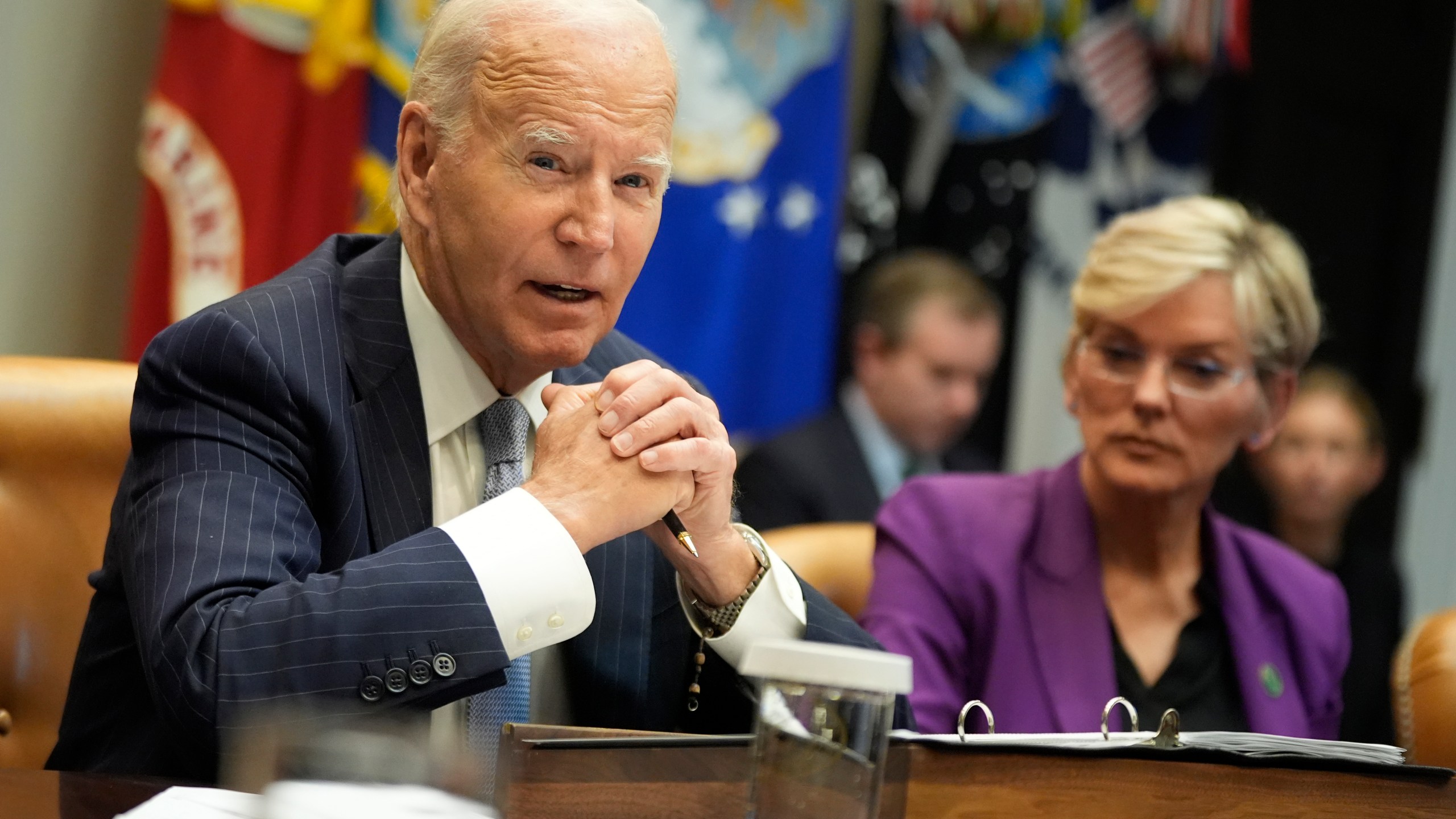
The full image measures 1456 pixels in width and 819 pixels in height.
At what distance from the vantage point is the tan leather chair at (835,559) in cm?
198

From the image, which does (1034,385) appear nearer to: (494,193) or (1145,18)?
Result: (1145,18)

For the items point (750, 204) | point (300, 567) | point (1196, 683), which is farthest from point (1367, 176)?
point (300, 567)

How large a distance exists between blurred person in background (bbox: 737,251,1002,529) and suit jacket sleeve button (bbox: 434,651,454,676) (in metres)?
2.40

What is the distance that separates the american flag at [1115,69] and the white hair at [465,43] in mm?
2551

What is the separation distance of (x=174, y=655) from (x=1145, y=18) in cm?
326

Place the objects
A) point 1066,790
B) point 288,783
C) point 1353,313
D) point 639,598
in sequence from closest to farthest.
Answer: point 288,783, point 1066,790, point 639,598, point 1353,313

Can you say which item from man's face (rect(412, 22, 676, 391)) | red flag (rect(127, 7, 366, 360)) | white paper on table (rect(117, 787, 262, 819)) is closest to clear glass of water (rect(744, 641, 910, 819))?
white paper on table (rect(117, 787, 262, 819))

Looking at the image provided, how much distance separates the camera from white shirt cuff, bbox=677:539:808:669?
55.9 inches

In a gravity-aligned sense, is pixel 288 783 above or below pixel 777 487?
below

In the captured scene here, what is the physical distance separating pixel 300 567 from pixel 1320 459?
3571 mm

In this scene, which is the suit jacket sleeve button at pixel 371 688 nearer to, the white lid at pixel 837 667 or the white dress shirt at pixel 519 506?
the white dress shirt at pixel 519 506

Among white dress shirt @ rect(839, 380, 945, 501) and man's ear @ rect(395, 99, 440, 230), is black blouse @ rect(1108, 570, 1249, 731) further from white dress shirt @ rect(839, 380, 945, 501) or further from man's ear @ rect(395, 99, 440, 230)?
white dress shirt @ rect(839, 380, 945, 501)

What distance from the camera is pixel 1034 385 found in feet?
12.9

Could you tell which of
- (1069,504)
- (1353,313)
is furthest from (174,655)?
(1353,313)
